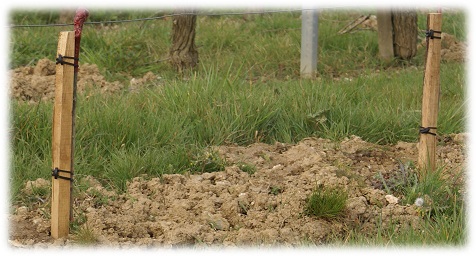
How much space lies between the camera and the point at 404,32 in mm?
7848

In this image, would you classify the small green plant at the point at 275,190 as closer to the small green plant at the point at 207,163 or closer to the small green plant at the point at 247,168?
the small green plant at the point at 247,168

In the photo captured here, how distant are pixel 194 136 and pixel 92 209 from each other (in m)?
1.13

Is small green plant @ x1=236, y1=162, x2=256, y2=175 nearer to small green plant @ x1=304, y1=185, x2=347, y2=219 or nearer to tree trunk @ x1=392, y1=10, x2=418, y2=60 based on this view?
small green plant @ x1=304, y1=185, x2=347, y2=219

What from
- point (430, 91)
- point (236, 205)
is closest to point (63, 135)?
point (236, 205)

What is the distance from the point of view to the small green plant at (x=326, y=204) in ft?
14.3

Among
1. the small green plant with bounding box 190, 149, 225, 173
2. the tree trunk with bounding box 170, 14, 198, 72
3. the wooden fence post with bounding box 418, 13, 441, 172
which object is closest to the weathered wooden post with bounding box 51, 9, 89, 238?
the small green plant with bounding box 190, 149, 225, 173

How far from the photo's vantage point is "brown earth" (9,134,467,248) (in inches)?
163

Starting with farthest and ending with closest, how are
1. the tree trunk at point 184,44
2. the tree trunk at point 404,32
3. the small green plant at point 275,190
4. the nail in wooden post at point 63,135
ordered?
the tree trunk at point 404,32
the tree trunk at point 184,44
the small green plant at point 275,190
the nail in wooden post at point 63,135

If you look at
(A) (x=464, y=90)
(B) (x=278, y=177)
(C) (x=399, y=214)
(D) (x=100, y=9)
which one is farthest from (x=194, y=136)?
(D) (x=100, y=9)

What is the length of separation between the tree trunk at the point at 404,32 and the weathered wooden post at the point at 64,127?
175 inches

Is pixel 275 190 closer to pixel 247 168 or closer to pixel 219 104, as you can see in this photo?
pixel 247 168

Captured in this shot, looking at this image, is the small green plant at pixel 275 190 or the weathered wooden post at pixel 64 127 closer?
the weathered wooden post at pixel 64 127

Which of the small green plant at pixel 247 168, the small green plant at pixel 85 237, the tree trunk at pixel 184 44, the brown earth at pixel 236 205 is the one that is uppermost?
the tree trunk at pixel 184 44

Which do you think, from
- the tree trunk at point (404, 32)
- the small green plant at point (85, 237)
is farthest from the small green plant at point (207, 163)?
the tree trunk at point (404, 32)
